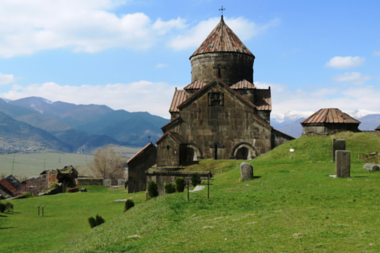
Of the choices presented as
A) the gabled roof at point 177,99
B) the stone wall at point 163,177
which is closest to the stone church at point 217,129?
the stone wall at point 163,177

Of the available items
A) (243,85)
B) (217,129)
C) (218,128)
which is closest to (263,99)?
(243,85)

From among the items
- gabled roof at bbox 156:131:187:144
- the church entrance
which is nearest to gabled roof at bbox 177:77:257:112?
gabled roof at bbox 156:131:187:144

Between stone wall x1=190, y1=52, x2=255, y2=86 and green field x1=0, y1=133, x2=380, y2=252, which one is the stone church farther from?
green field x1=0, y1=133, x2=380, y2=252

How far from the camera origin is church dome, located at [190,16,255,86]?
39.2 meters

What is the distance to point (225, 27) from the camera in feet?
138

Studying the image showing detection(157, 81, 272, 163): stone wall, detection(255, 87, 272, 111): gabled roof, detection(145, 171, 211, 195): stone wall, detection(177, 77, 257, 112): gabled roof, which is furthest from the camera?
detection(255, 87, 272, 111): gabled roof

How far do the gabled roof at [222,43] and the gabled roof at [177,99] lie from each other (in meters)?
4.32

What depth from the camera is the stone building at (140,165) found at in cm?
3991

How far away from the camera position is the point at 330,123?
3072 centimetres

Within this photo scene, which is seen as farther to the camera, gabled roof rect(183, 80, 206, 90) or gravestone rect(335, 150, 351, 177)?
gabled roof rect(183, 80, 206, 90)

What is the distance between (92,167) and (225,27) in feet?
234

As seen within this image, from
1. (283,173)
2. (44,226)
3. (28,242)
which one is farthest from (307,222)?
(44,226)

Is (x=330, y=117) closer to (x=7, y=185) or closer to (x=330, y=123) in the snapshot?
(x=330, y=123)

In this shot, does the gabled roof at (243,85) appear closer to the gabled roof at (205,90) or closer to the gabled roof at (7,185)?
the gabled roof at (205,90)
